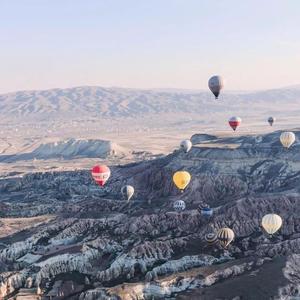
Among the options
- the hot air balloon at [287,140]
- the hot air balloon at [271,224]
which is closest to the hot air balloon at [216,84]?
the hot air balloon at [287,140]

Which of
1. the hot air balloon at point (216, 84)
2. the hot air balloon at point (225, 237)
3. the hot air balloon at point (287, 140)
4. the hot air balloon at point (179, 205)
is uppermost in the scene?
the hot air balloon at point (216, 84)

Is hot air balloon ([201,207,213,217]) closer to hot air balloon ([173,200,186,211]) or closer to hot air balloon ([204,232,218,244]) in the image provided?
hot air balloon ([173,200,186,211])

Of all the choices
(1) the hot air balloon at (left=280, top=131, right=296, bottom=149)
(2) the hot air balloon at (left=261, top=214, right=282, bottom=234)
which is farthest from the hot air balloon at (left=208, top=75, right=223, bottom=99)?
(2) the hot air balloon at (left=261, top=214, right=282, bottom=234)

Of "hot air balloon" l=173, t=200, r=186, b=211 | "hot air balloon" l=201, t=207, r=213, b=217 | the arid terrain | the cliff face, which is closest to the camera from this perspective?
the arid terrain

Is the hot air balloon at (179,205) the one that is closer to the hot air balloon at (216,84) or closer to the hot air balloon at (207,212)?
the hot air balloon at (207,212)

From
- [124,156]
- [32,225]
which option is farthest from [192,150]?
[124,156]

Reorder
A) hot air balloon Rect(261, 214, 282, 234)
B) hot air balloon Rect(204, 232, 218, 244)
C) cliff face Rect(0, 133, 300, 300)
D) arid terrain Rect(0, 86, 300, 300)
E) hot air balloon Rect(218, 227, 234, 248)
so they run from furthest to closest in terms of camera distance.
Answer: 1. hot air balloon Rect(204, 232, 218, 244)
2. hot air balloon Rect(261, 214, 282, 234)
3. hot air balloon Rect(218, 227, 234, 248)
4. cliff face Rect(0, 133, 300, 300)
5. arid terrain Rect(0, 86, 300, 300)

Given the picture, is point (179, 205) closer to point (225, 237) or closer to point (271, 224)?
point (225, 237)

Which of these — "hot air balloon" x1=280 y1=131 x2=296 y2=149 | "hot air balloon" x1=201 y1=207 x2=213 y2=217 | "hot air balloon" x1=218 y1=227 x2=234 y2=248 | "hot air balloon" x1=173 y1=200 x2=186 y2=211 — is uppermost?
"hot air balloon" x1=280 y1=131 x2=296 y2=149

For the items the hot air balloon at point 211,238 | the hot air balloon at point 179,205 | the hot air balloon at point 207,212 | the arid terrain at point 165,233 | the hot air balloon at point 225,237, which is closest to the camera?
the arid terrain at point 165,233

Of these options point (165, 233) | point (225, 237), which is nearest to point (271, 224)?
point (225, 237)
